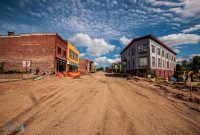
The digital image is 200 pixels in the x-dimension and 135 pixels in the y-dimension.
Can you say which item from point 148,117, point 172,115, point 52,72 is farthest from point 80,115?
point 52,72

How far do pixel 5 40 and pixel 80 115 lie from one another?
27.8 m

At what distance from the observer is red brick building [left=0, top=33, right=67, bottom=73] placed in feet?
78.4

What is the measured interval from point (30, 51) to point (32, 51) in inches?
16.7

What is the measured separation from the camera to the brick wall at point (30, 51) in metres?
23.9

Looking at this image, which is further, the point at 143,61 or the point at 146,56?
the point at 143,61

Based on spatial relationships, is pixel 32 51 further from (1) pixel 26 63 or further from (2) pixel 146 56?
(2) pixel 146 56

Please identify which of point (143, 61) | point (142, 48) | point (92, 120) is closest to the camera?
point (92, 120)

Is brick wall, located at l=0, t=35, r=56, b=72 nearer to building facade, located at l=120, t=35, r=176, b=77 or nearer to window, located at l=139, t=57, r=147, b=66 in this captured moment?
building facade, located at l=120, t=35, r=176, b=77

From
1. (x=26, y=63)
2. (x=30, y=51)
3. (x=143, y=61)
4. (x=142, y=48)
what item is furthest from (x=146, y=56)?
(x=26, y=63)

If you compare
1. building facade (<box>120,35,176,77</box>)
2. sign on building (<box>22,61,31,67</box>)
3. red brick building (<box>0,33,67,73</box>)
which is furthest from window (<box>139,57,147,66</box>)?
sign on building (<box>22,61,31,67</box>)

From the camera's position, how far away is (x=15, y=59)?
24641 millimetres

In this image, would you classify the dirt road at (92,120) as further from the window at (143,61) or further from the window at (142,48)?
the window at (142,48)

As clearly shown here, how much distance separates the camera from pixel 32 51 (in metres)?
24.2

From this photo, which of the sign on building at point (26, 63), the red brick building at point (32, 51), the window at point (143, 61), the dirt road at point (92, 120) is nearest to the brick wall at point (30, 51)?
the red brick building at point (32, 51)
